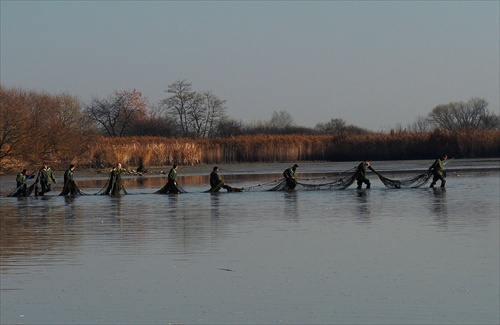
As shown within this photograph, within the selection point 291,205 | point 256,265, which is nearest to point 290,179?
point 291,205

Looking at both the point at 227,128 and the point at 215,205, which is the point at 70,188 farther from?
the point at 227,128

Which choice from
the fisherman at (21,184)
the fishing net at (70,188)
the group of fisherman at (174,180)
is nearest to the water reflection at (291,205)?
the group of fisherman at (174,180)

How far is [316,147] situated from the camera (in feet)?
236

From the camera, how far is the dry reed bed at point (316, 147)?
65.2m

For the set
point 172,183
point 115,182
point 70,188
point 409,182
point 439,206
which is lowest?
point 439,206

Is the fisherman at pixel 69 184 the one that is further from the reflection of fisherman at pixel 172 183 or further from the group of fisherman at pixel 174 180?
the reflection of fisherman at pixel 172 183

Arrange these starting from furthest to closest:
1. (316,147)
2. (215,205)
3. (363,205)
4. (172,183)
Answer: (316,147) < (172,183) < (215,205) < (363,205)

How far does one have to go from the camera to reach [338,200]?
30375 millimetres

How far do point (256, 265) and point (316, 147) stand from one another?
57.1 meters

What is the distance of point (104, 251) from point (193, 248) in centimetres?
175

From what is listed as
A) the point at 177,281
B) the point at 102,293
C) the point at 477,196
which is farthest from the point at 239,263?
the point at 477,196

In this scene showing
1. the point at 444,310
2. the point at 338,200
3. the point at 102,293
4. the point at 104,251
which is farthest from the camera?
the point at 338,200

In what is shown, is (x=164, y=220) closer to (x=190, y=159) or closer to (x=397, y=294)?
(x=397, y=294)

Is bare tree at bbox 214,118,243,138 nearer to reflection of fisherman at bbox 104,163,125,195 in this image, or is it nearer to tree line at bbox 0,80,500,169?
tree line at bbox 0,80,500,169
